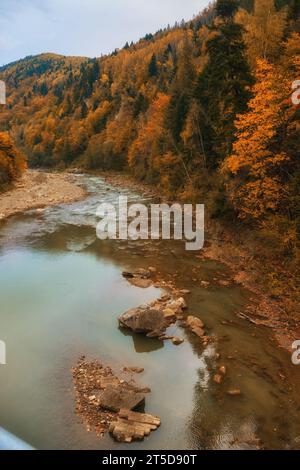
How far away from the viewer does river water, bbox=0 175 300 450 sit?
34.5 ft

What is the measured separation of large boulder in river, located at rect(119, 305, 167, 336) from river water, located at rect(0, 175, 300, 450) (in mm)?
417

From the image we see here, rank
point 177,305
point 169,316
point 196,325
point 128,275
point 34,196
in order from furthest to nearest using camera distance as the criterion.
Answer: point 34,196, point 128,275, point 177,305, point 169,316, point 196,325

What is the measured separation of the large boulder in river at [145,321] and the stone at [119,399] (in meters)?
3.95

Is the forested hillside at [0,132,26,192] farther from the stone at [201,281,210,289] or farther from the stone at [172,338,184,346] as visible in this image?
the stone at [172,338,184,346]

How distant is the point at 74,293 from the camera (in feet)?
64.1

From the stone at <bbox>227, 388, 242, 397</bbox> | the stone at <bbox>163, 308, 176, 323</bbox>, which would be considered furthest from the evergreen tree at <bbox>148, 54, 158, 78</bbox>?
the stone at <bbox>227, 388, 242, 397</bbox>

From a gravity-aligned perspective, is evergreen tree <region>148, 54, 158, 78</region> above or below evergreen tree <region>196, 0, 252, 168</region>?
above

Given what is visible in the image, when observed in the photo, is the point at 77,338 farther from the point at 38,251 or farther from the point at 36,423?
the point at 38,251

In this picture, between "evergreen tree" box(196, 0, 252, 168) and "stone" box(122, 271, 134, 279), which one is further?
"evergreen tree" box(196, 0, 252, 168)

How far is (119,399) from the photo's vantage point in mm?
11430

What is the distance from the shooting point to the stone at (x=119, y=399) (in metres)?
11.2

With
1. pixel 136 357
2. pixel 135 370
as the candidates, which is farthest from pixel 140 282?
pixel 135 370

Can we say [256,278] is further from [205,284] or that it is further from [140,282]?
[140,282]

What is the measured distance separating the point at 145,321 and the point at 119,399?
462 centimetres
